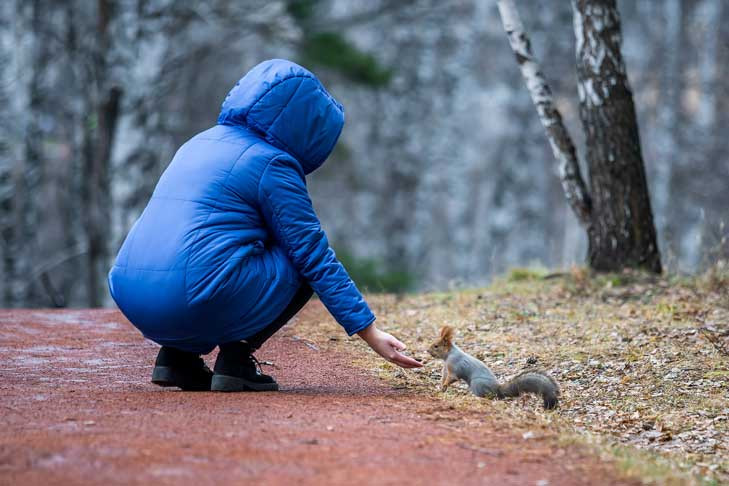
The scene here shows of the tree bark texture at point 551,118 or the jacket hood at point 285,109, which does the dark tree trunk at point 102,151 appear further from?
the jacket hood at point 285,109

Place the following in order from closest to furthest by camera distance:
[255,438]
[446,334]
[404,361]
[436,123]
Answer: [255,438] → [404,361] → [446,334] → [436,123]

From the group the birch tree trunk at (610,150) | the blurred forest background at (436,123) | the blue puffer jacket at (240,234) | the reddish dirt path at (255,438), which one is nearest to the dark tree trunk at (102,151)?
the blurred forest background at (436,123)

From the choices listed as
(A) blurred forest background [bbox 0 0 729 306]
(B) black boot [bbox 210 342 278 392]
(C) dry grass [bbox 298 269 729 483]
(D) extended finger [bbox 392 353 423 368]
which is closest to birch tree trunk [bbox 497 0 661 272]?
(C) dry grass [bbox 298 269 729 483]

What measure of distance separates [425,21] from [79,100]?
28.8 feet

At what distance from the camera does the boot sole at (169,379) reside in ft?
16.4

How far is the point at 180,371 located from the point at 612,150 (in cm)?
509

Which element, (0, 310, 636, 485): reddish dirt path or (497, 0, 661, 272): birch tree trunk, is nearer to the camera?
(0, 310, 636, 485): reddish dirt path

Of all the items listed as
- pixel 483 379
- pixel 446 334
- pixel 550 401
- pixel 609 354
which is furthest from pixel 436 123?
pixel 550 401

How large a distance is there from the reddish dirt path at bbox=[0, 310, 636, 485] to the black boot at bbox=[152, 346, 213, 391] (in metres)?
0.08

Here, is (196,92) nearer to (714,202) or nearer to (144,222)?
(714,202)

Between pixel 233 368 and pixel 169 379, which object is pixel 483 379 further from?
pixel 169 379

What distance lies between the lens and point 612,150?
8.84 metres

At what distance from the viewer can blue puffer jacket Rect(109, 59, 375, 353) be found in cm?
458

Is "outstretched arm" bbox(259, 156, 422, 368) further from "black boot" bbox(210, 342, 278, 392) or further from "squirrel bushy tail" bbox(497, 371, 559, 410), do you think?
"squirrel bushy tail" bbox(497, 371, 559, 410)
